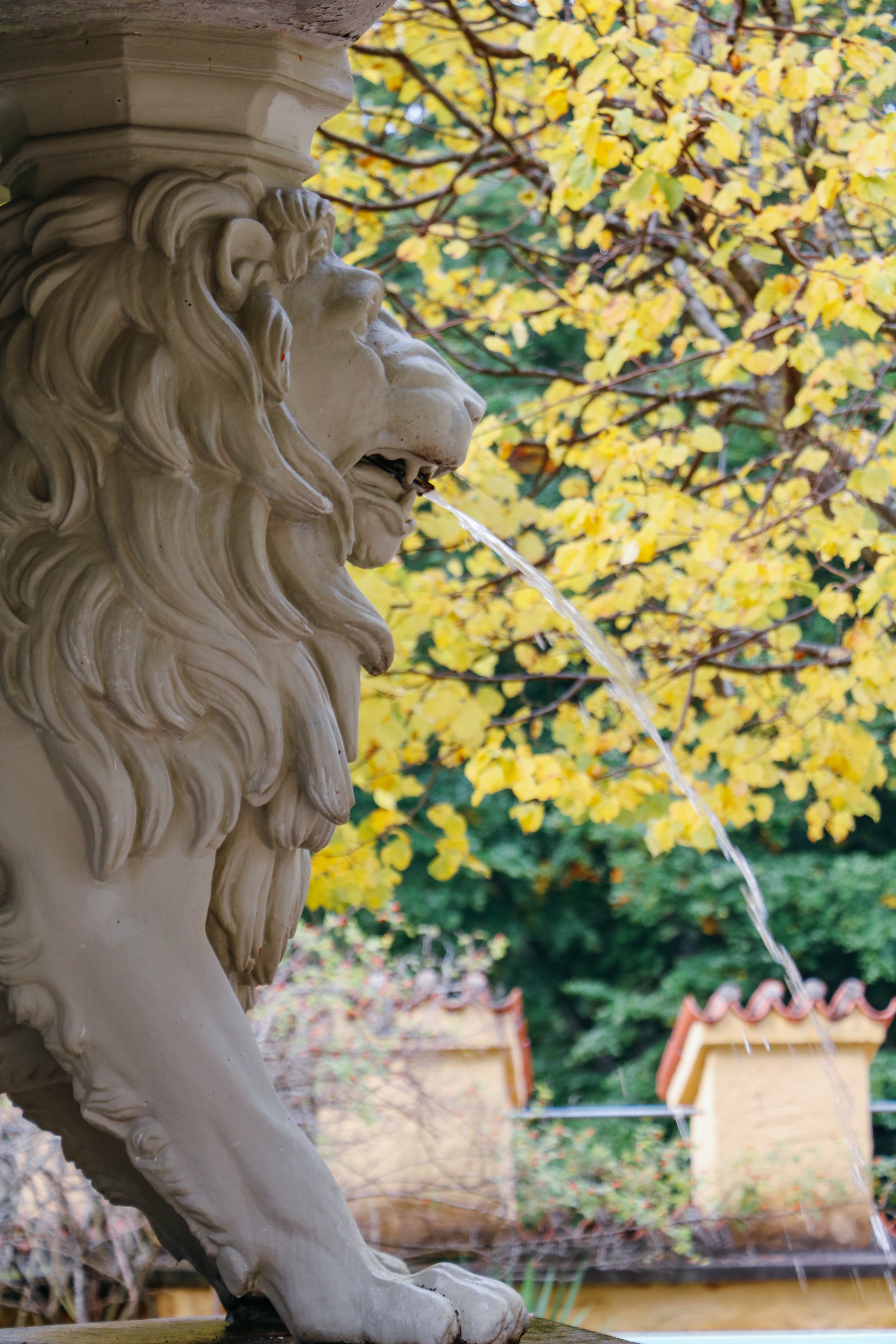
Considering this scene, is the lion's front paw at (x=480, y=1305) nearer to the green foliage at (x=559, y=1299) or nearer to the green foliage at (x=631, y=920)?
the green foliage at (x=559, y=1299)

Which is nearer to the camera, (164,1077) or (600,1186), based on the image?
(164,1077)

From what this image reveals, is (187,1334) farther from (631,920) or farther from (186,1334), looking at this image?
(631,920)

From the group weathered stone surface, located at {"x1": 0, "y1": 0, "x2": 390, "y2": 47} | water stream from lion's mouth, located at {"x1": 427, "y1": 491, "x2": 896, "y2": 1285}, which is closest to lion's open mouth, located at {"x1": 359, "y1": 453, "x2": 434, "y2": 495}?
water stream from lion's mouth, located at {"x1": 427, "y1": 491, "x2": 896, "y2": 1285}

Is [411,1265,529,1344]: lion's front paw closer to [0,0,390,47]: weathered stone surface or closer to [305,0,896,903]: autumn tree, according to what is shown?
[0,0,390,47]: weathered stone surface

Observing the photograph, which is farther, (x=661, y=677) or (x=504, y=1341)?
(x=661, y=677)

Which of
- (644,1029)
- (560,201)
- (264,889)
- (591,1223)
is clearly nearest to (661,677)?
(560,201)

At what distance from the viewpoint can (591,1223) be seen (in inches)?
254

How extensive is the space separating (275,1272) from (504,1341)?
22cm

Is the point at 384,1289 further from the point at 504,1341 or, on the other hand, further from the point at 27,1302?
the point at 27,1302

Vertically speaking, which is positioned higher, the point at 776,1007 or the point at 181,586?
the point at 776,1007

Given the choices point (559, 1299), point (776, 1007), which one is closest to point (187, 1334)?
point (559, 1299)

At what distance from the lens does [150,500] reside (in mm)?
1320

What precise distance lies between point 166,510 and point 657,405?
3266mm

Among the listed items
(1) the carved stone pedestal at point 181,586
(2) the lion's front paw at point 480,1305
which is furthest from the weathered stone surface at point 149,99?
(2) the lion's front paw at point 480,1305
